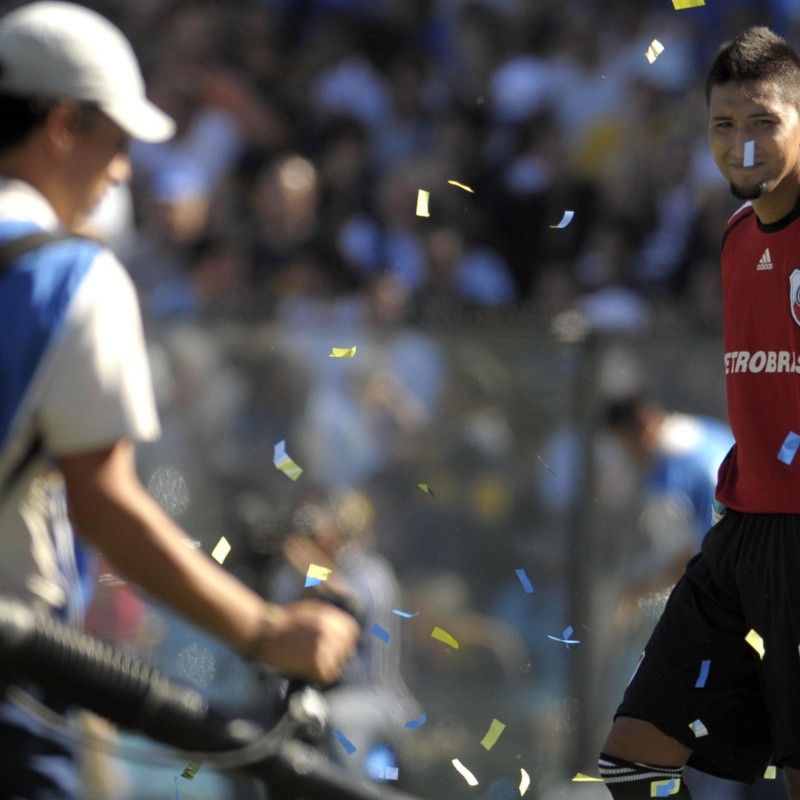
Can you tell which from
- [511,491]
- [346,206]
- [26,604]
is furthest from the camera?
[346,206]

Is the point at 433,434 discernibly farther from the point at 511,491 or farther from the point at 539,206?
the point at 539,206

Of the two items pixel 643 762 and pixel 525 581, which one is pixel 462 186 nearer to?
pixel 525 581

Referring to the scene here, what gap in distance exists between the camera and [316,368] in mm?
6559

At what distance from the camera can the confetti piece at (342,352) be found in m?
6.56

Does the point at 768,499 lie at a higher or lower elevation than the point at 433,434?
higher

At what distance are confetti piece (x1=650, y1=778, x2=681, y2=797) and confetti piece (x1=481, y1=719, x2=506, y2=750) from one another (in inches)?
89.6

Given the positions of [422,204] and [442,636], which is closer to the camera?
[442,636]

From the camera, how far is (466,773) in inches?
245

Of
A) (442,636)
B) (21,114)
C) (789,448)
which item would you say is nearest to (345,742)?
(442,636)

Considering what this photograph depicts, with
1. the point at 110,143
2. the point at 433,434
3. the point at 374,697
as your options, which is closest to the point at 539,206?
the point at 433,434

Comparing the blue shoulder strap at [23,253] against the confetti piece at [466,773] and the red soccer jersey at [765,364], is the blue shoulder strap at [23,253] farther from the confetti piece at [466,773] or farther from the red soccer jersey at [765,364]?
the confetti piece at [466,773]

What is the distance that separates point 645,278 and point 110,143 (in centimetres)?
675

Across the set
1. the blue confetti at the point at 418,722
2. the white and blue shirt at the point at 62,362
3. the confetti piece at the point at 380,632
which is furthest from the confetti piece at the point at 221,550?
the white and blue shirt at the point at 62,362

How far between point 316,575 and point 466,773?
1.01m
